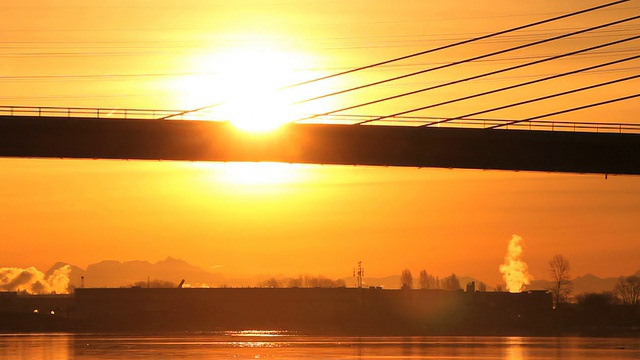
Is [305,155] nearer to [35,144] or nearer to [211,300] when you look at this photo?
[35,144]

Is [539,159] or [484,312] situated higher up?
[539,159]

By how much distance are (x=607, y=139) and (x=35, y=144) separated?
36877 mm

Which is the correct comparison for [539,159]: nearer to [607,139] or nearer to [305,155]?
[607,139]

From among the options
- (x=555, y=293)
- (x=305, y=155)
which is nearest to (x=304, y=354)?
(x=305, y=155)

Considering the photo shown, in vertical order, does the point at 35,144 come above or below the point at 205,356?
above

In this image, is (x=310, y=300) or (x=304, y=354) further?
(x=310, y=300)

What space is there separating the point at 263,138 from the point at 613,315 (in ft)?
386

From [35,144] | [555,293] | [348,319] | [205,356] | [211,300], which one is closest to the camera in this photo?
[205,356]

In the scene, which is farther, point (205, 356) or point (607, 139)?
point (607, 139)

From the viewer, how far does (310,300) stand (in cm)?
17188

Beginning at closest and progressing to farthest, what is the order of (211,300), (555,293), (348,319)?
(348,319), (211,300), (555,293)

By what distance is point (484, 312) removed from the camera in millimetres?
169500

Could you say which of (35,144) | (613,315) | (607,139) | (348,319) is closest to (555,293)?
(613,315)

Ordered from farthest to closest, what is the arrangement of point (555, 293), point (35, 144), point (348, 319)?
point (555, 293)
point (348, 319)
point (35, 144)
